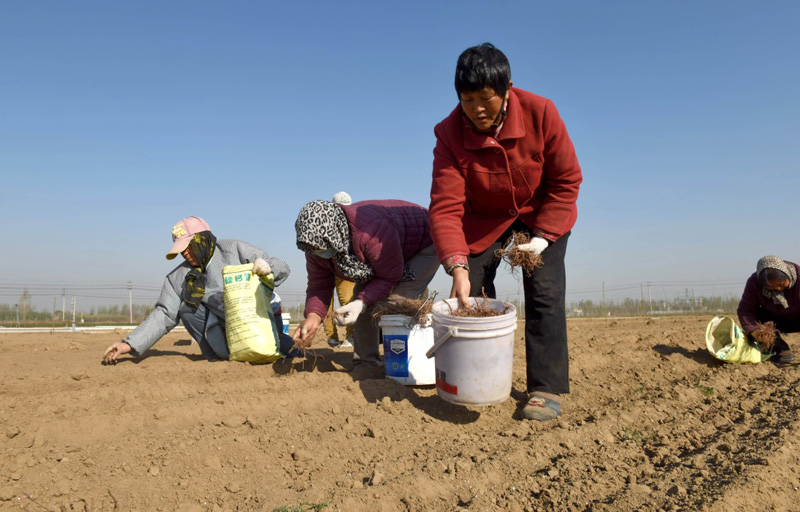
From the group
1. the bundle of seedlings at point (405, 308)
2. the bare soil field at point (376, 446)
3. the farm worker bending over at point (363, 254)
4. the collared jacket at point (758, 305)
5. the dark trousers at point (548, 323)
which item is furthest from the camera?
the collared jacket at point (758, 305)

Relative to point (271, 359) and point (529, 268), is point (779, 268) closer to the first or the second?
point (529, 268)

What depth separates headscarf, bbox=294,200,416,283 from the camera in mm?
3195

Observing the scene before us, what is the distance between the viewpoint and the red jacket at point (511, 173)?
8.28 ft

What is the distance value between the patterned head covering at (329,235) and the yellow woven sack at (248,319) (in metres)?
0.77

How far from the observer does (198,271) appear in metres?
4.31

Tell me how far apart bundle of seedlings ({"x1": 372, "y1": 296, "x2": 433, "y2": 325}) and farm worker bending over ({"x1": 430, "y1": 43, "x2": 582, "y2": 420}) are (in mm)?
392

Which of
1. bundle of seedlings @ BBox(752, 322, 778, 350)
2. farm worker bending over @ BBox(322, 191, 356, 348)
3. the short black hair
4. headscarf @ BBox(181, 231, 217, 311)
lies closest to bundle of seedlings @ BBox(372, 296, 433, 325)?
farm worker bending over @ BBox(322, 191, 356, 348)

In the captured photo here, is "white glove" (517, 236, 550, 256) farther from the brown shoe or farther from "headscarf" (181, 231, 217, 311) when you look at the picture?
"headscarf" (181, 231, 217, 311)

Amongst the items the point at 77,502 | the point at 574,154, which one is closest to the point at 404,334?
the point at 574,154

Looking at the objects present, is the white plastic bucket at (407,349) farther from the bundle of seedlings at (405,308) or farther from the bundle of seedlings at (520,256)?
the bundle of seedlings at (520,256)

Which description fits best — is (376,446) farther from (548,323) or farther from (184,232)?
(184,232)

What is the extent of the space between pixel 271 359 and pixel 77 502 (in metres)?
2.12

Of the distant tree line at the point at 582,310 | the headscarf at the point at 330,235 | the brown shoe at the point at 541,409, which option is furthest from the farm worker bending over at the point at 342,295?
the distant tree line at the point at 582,310

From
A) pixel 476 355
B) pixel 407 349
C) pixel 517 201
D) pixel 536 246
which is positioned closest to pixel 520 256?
pixel 536 246
